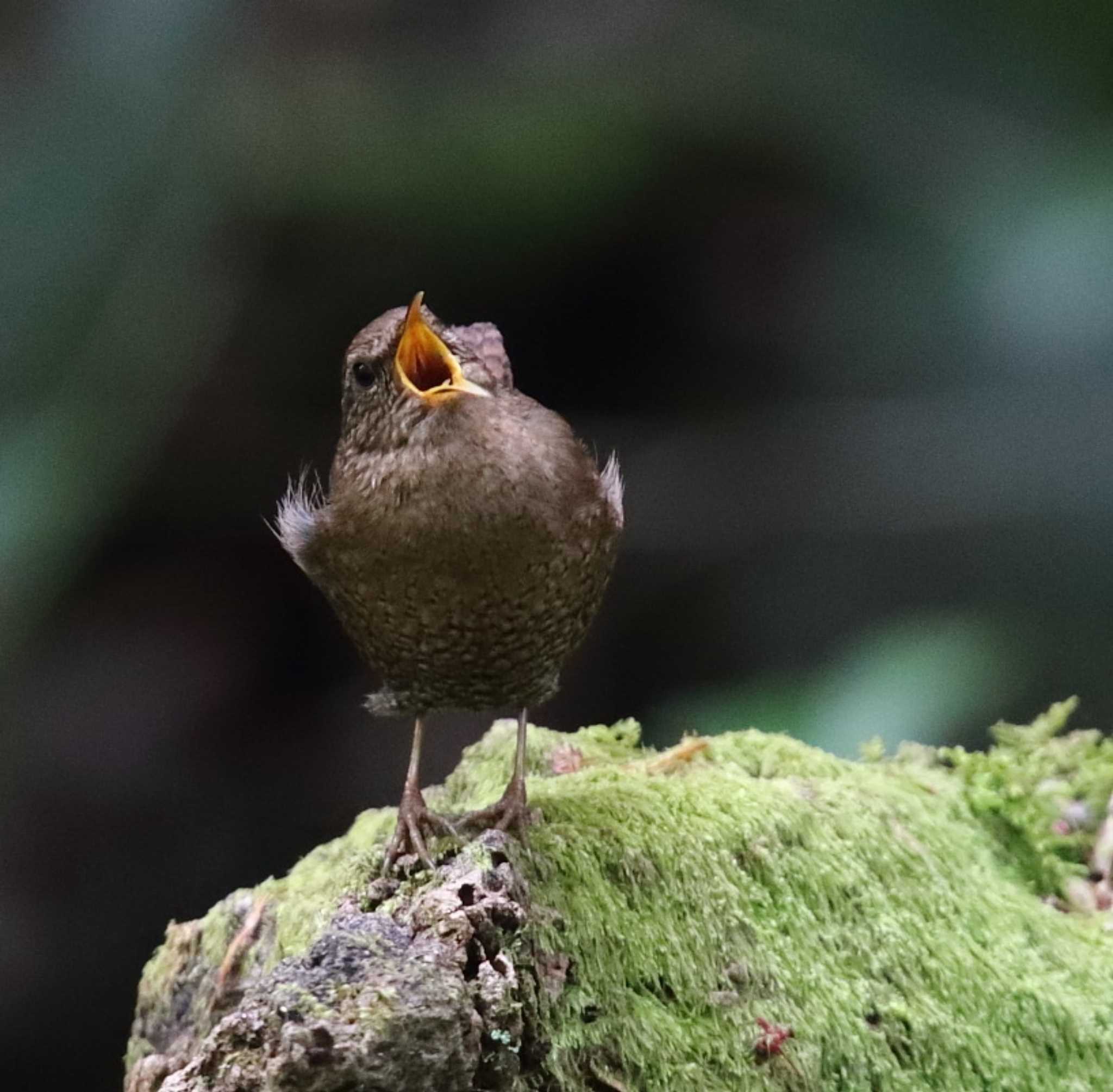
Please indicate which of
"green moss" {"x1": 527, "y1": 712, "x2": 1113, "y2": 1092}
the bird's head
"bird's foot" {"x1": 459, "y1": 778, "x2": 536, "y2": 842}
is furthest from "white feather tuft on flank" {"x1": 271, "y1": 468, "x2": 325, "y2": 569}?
"green moss" {"x1": 527, "y1": 712, "x2": 1113, "y2": 1092}

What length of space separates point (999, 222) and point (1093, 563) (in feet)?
2.04

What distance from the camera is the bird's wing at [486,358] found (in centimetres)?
224

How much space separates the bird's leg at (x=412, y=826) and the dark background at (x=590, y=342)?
2.61 feet

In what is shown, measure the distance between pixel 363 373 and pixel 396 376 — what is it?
0.10 metres

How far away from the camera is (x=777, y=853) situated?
2.43 m

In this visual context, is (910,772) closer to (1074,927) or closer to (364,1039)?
(1074,927)

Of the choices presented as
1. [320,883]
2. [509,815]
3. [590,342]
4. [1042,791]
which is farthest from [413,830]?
Answer: [1042,791]

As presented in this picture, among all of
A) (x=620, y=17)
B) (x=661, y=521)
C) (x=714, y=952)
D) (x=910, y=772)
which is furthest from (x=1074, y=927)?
(x=620, y=17)

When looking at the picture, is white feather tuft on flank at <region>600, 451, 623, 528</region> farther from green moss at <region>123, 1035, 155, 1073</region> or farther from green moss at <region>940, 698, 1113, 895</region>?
green moss at <region>123, 1035, 155, 1073</region>

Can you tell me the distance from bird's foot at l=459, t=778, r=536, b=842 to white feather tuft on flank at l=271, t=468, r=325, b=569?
1.86ft

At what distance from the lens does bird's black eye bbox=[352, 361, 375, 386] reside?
7.30 ft

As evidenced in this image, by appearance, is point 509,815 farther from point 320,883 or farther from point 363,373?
point 363,373

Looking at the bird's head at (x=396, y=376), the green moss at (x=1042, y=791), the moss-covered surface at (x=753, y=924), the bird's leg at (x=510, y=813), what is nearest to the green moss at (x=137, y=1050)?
the moss-covered surface at (x=753, y=924)

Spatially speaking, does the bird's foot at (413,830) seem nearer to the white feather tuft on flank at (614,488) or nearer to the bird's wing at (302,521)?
the bird's wing at (302,521)
